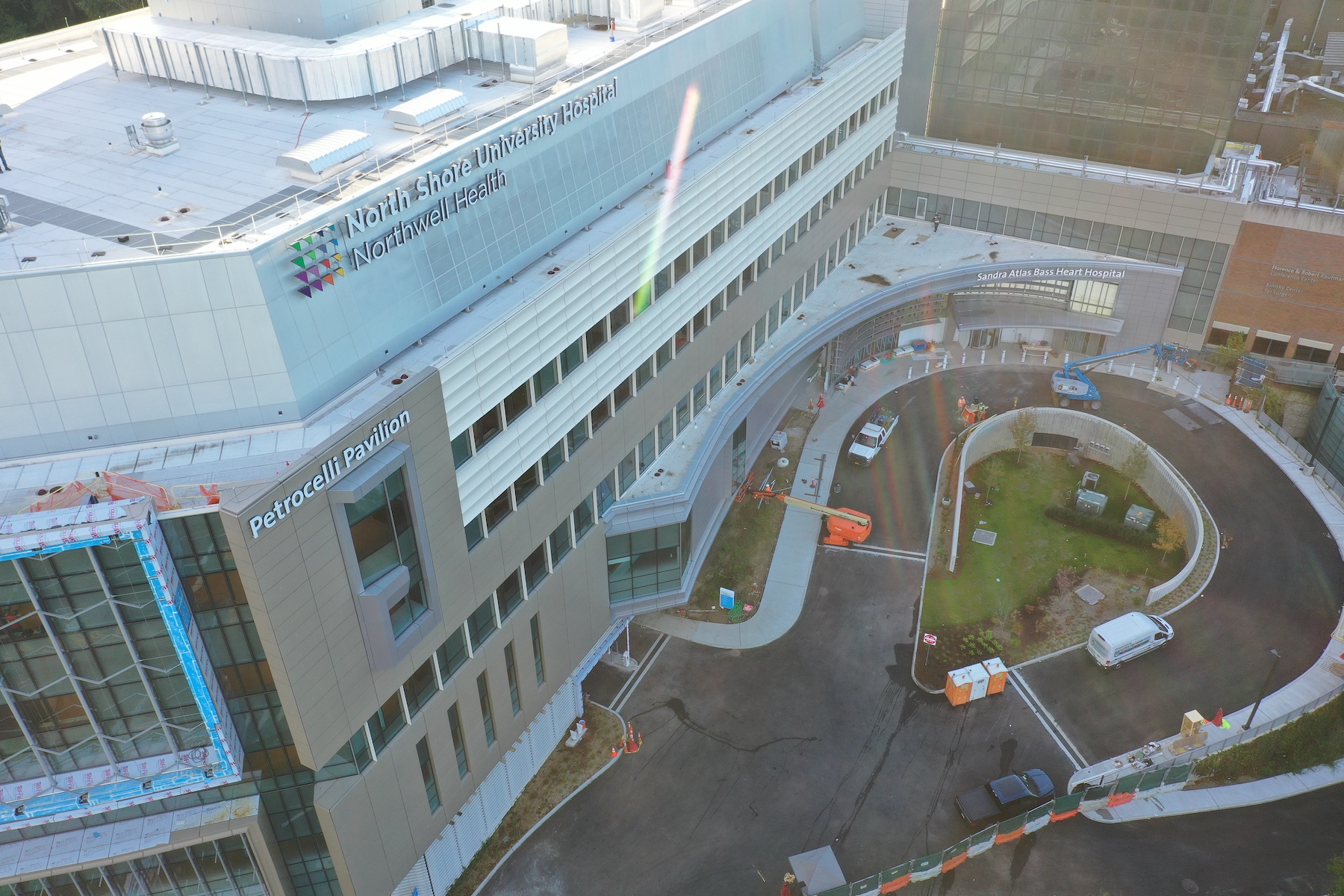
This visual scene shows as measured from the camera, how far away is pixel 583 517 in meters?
49.4

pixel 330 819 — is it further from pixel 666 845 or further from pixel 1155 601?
pixel 1155 601

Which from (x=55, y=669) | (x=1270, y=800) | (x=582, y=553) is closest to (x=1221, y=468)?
(x=1270, y=800)

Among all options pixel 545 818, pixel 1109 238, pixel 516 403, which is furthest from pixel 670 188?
pixel 1109 238

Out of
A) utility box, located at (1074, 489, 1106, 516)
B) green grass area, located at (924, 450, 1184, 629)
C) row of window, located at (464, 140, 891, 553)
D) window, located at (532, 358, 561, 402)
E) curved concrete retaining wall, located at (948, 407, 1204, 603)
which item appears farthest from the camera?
utility box, located at (1074, 489, 1106, 516)

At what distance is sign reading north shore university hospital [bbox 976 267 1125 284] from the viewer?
7706 cm

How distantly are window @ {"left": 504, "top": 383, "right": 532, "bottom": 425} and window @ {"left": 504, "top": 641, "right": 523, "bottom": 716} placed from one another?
34.5 feet

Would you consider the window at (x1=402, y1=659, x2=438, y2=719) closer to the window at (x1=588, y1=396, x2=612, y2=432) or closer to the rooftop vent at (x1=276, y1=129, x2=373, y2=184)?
the window at (x1=588, y1=396, x2=612, y2=432)

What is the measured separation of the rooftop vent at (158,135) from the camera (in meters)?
39.8

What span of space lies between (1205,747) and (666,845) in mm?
26238

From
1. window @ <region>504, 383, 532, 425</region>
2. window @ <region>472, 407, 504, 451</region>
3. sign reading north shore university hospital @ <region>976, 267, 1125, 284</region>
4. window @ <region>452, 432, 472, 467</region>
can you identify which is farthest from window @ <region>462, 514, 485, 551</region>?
sign reading north shore university hospital @ <region>976, 267, 1125, 284</region>

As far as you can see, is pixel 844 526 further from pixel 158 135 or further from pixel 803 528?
pixel 158 135

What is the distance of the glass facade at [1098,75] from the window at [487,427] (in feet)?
187

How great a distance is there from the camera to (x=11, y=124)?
143ft

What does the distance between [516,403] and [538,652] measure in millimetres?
13132
